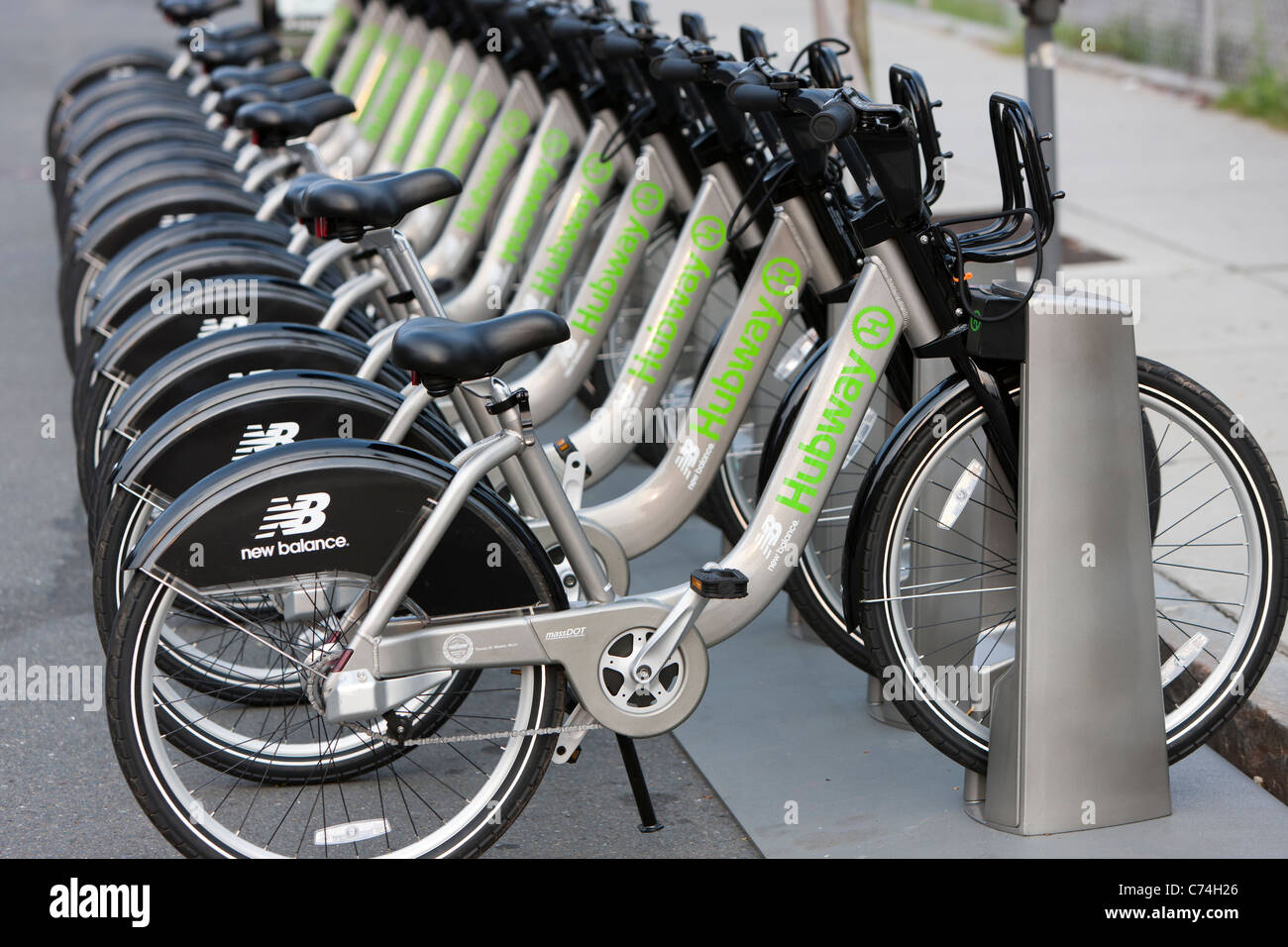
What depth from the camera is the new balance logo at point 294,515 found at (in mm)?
3135

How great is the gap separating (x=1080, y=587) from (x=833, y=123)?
104cm

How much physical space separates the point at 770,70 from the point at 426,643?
1.45 meters

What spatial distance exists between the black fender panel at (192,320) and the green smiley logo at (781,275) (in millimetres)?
1348

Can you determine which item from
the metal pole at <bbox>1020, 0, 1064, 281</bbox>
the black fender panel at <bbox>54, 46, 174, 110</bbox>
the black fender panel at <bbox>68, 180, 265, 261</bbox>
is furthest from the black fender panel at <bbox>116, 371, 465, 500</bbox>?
the black fender panel at <bbox>54, 46, 174, 110</bbox>

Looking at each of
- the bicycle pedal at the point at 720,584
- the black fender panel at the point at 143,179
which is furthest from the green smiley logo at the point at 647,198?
the black fender panel at the point at 143,179

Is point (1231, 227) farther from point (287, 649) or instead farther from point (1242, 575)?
point (287, 649)

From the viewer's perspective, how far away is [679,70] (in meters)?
3.98

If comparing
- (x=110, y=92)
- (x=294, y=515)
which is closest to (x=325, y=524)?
(x=294, y=515)

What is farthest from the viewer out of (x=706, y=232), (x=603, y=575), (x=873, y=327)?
(x=706, y=232)

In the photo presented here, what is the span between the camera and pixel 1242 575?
4.25m

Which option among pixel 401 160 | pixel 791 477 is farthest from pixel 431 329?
pixel 401 160

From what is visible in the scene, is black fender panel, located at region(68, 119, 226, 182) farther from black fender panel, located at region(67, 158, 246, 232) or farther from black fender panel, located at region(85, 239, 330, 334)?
black fender panel, located at region(85, 239, 330, 334)

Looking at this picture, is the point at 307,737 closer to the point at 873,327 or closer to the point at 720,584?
the point at 720,584

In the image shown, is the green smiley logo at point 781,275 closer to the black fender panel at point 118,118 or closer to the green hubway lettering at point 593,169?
the green hubway lettering at point 593,169
